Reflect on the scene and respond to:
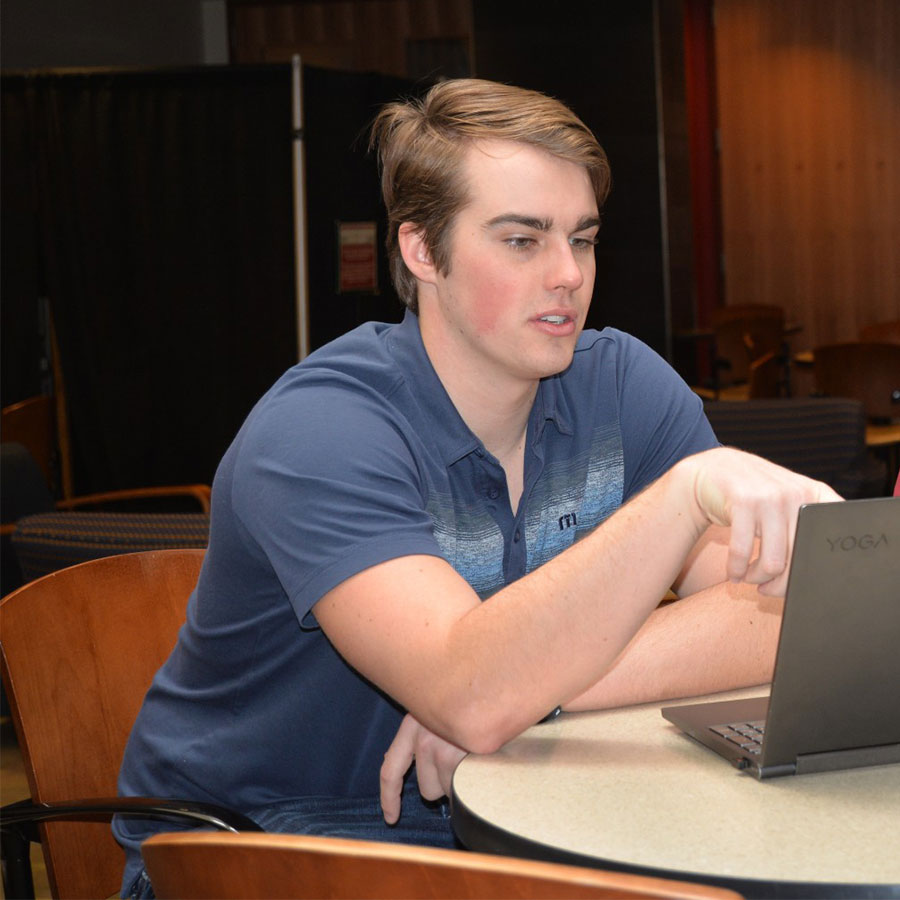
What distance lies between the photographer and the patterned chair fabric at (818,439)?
395 centimetres

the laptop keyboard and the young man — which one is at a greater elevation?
the young man

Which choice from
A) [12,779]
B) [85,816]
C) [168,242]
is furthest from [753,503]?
[168,242]

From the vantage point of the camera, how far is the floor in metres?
3.23

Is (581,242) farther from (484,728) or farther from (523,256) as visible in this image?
(484,728)

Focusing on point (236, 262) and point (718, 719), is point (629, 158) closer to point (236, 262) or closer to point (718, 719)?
point (236, 262)

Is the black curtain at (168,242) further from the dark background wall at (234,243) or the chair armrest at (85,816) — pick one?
the chair armrest at (85,816)

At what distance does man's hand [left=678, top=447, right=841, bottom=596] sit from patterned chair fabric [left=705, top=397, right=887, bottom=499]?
2.77m

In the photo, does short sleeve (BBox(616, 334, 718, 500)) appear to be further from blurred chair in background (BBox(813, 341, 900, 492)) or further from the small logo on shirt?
blurred chair in background (BBox(813, 341, 900, 492))

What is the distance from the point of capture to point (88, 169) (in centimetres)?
570

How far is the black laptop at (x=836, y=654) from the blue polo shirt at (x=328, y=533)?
0.39m

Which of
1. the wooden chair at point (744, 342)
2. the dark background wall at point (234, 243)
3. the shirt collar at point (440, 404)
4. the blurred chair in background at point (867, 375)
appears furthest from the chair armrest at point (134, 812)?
the wooden chair at point (744, 342)

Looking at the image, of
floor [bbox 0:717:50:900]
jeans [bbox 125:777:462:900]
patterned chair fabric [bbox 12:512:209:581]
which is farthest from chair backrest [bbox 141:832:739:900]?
floor [bbox 0:717:50:900]

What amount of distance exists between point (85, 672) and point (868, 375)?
4.69 m

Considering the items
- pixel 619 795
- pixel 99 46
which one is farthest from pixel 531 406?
pixel 99 46
